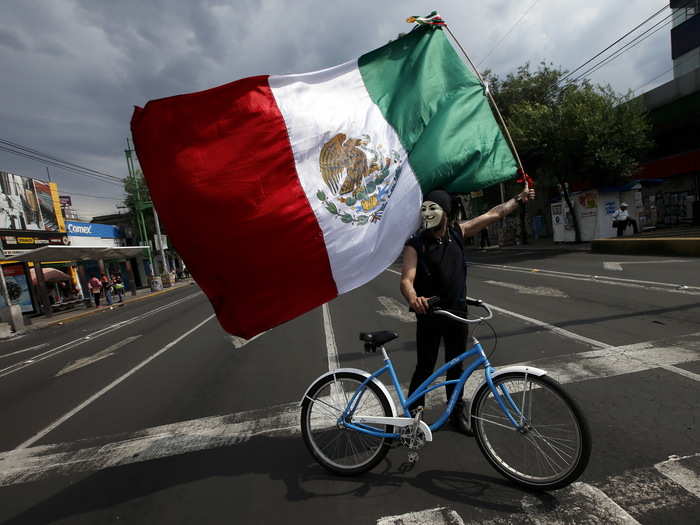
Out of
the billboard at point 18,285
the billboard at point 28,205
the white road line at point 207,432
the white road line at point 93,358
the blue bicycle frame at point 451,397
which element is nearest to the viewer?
the blue bicycle frame at point 451,397

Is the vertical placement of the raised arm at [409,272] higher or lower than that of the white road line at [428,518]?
higher

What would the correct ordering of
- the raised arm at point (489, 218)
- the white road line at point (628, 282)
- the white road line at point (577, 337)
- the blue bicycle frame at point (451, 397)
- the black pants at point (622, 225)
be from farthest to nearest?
the black pants at point (622, 225), the white road line at point (628, 282), the white road line at point (577, 337), the raised arm at point (489, 218), the blue bicycle frame at point (451, 397)

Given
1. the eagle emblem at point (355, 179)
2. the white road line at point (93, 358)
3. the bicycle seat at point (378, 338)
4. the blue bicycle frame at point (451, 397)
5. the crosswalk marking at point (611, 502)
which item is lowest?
the crosswalk marking at point (611, 502)

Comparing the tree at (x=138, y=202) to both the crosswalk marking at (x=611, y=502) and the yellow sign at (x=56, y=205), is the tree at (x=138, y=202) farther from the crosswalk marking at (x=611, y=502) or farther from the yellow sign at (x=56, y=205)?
the crosswalk marking at (x=611, y=502)

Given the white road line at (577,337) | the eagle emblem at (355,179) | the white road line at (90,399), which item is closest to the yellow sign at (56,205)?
the white road line at (90,399)

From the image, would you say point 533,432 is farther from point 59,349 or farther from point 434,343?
point 59,349

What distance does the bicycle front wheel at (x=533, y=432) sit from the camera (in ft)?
7.92

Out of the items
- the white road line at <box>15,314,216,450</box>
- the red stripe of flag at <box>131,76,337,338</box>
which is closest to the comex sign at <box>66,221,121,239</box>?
the white road line at <box>15,314,216,450</box>

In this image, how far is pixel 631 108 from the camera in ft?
64.9

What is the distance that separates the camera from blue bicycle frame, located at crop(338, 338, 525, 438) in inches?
105

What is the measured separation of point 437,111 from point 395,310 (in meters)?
6.43

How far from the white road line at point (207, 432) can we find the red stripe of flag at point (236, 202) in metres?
1.40

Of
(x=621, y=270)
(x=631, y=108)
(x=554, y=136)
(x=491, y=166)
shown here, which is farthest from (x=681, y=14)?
(x=491, y=166)

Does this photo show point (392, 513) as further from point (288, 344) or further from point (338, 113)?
point (288, 344)
